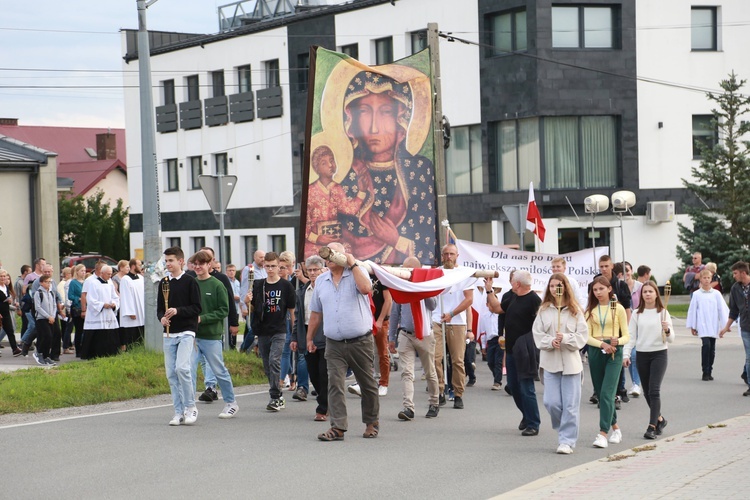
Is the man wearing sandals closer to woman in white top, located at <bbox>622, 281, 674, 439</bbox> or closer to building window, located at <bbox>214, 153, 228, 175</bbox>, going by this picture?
woman in white top, located at <bbox>622, 281, 674, 439</bbox>

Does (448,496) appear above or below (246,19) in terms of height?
below

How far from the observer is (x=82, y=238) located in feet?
207

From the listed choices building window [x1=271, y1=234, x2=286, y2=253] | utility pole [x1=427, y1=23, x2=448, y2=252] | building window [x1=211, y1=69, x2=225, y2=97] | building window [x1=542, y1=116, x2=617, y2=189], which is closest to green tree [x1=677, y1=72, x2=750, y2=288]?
building window [x1=542, y1=116, x2=617, y2=189]

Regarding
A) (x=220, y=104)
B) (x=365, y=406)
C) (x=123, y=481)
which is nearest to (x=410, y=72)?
(x=365, y=406)

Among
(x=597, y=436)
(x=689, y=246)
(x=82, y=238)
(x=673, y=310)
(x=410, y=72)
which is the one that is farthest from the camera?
(x=82, y=238)

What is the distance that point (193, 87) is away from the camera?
178ft

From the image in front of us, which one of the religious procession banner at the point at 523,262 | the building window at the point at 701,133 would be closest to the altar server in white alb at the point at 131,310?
the religious procession banner at the point at 523,262

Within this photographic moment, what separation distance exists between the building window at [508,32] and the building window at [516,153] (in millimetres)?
2463

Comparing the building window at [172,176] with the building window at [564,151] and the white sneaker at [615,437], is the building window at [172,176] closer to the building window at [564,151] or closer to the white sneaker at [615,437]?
the building window at [564,151]

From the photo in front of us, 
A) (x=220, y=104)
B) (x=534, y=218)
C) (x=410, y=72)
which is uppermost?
(x=220, y=104)

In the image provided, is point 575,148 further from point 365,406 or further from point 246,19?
point 365,406

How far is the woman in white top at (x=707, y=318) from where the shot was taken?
692 inches

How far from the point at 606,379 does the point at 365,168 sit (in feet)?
23.3

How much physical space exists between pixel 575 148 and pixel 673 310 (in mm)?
7562
